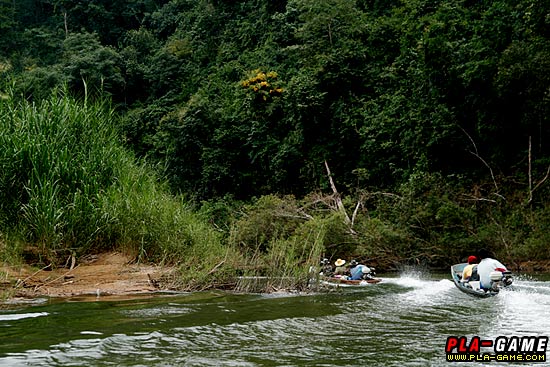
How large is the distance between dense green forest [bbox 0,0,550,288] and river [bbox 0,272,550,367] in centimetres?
183

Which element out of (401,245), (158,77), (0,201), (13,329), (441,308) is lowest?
(401,245)

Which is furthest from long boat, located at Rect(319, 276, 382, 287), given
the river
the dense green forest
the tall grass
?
the tall grass

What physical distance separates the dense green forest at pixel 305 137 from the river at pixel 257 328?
5.99ft

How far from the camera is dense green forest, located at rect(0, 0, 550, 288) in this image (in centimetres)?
1057

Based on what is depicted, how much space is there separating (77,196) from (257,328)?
15.0 ft

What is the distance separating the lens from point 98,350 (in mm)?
5547

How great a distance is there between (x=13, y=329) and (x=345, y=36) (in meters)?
20.8

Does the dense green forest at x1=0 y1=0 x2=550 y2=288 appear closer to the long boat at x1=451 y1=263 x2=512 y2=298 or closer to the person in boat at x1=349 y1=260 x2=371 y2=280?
the person in boat at x1=349 y1=260 x2=371 y2=280

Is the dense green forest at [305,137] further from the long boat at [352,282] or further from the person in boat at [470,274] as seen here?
the person in boat at [470,274]

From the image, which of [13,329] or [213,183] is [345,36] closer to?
[213,183]

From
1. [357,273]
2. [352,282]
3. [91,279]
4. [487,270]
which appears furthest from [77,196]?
[487,270]

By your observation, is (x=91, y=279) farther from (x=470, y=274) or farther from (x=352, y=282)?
(x=470, y=274)

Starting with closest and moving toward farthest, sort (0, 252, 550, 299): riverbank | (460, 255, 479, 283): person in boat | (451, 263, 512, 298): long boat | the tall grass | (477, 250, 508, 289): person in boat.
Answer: (0, 252, 550, 299): riverbank, the tall grass, (451, 263, 512, 298): long boat, (477, 250, 508, 289): person in boat, (460, 255, 479, 283): person in boat

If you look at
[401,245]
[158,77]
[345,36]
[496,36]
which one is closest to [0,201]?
[401,245]
